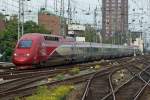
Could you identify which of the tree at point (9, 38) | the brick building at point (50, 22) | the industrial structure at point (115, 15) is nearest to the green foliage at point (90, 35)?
the industrial structure at point (115, 15)

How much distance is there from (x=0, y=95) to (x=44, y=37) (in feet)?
75.4

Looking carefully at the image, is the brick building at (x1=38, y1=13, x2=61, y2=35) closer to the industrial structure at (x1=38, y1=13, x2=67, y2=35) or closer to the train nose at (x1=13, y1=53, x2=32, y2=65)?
the industrial structure at (x1=38, y1=13, x2=67, y2=35)

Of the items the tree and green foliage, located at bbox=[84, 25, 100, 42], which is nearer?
the tree

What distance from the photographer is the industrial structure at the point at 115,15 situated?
89.0 metres

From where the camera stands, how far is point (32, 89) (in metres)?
18.9

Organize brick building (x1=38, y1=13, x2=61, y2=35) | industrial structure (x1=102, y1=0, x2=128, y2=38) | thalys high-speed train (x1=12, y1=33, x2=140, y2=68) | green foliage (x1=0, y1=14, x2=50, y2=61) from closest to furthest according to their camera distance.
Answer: thalys high-speed train (x1=12, y1=33, x2=140, y2=68)
green foliage (x1=0, y1=14, x2=50, y2=61)
industrial structure (x1=102, y1=0, x2=128, y2=38)
brick building (x1=38, y1=13, x2=61, y2=35)

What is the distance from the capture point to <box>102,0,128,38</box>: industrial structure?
8901 cm

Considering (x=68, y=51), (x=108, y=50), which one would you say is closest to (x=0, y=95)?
(x=68, y=51)

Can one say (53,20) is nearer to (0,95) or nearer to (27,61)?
(27,61)

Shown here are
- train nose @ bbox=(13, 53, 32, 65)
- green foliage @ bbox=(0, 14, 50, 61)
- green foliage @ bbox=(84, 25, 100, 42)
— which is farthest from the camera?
green foliage @ bbox=(84, 25, 100, 42)

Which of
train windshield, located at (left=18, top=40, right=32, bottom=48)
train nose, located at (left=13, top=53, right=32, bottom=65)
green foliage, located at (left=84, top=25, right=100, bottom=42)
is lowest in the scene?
train nose, located at (left=13, top=53, right=32, bottom=65)

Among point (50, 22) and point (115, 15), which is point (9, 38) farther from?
point (50, 22)

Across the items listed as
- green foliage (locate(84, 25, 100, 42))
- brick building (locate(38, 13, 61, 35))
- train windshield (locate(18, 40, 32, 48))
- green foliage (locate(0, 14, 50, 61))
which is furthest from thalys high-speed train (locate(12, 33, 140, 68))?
brick building (locate(38, 13, 61, 35))

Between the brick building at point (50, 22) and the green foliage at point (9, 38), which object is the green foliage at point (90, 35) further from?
the green foliage at point (9, 38)
